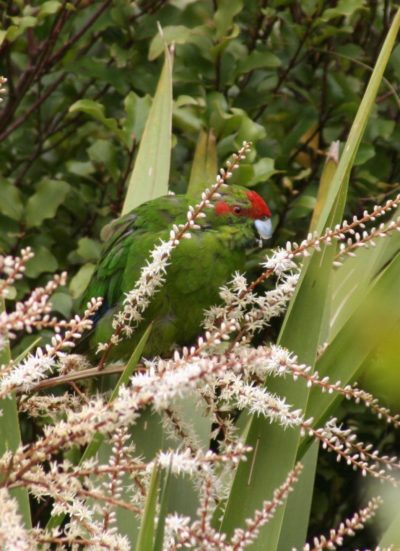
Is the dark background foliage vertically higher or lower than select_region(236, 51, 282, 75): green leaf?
lower

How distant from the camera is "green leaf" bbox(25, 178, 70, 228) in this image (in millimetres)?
2057

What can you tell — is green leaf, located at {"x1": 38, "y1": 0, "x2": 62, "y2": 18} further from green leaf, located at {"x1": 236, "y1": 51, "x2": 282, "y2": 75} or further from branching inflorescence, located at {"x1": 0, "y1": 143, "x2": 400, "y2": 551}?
branching inflorescence, located at {"x1": 0, "y1": 143, "x2": 400, "y2": 551}

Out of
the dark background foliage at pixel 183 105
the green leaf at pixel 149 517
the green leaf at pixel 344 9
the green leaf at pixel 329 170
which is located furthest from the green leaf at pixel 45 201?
the green leaf at pixel 149 517

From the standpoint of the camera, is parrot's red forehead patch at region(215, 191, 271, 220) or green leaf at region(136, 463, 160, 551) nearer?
green leaf at region(136, 463, 160, 551)

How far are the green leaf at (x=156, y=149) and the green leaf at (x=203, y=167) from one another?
0.27 feet

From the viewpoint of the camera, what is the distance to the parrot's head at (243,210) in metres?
1.77

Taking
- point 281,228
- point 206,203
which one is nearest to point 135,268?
point 281,228

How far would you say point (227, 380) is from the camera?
1077 millimetres

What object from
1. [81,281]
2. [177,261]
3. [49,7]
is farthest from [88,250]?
[49,7]

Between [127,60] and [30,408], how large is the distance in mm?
1237

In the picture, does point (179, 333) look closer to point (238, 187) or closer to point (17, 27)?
point (238, 187)

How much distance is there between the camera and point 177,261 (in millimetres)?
1714

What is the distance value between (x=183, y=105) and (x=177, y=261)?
1.89 feet

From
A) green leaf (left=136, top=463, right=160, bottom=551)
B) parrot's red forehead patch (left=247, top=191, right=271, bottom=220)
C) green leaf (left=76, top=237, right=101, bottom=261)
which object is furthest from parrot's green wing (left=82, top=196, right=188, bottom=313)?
green leaf (left=136, top=463, right=160, bottom=551)
